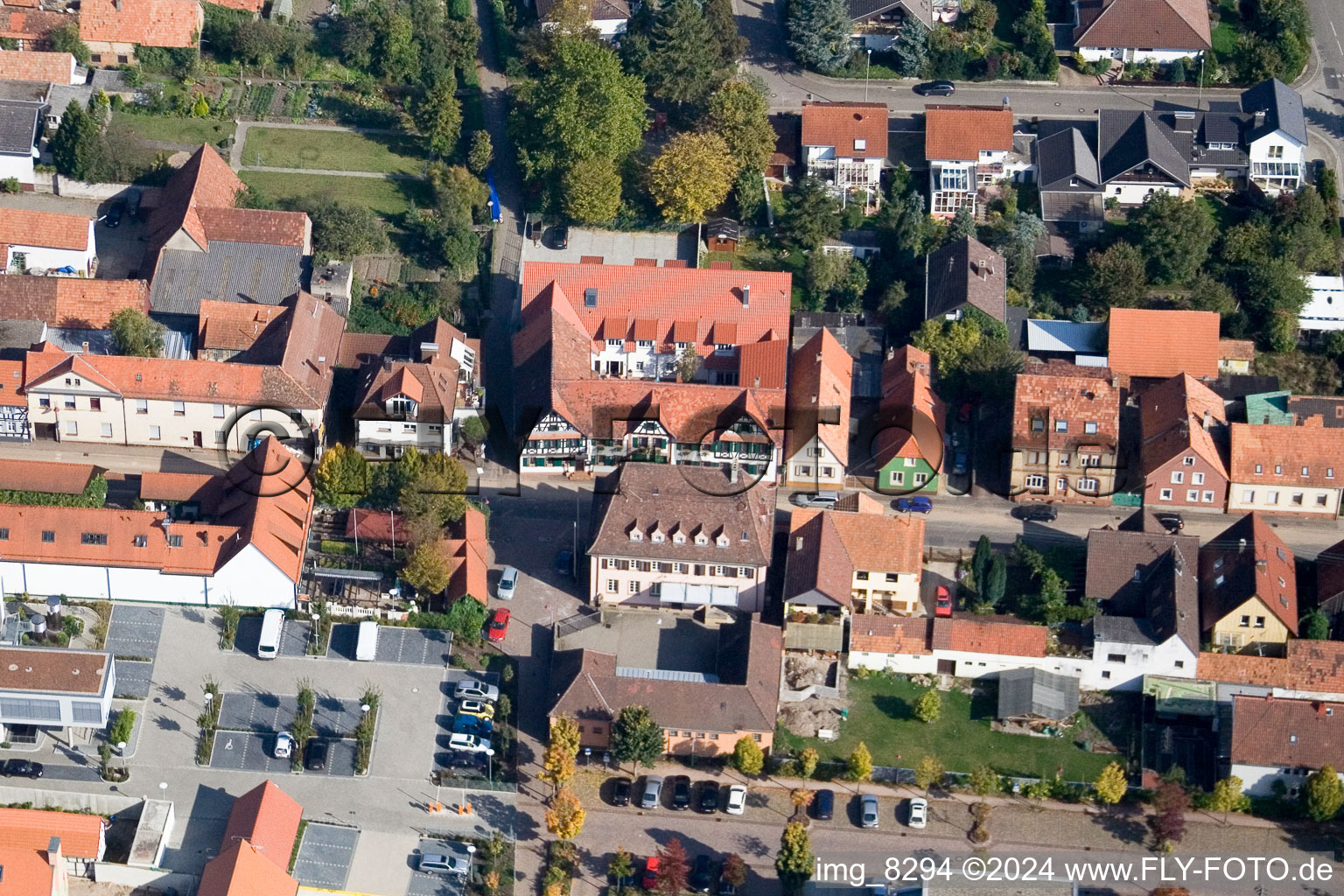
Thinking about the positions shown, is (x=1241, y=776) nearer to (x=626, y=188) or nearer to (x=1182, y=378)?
(x=1182, y=378)

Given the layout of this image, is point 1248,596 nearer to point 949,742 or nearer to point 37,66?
point 949,742

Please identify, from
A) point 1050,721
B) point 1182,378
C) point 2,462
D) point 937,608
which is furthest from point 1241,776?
point 2,462

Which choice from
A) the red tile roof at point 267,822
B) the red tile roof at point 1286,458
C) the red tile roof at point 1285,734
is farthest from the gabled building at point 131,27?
the red tile roof at point 1285,734

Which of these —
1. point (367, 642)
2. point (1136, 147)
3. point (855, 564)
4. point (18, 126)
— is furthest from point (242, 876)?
point (1136, 147)

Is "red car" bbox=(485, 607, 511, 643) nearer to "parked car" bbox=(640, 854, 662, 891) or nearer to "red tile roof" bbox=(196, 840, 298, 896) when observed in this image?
"parked car" bbox=(640, 854, 662, 891)

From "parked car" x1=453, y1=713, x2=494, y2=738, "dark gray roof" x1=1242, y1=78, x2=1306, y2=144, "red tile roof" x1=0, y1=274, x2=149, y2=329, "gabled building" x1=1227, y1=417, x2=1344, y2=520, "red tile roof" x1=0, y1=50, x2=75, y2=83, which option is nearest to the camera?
"parked car" x1=453, y1=713, x2=494, y2=738

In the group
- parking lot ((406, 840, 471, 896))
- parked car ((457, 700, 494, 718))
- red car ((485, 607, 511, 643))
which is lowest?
parking lot ((406, 840, 471, 896))

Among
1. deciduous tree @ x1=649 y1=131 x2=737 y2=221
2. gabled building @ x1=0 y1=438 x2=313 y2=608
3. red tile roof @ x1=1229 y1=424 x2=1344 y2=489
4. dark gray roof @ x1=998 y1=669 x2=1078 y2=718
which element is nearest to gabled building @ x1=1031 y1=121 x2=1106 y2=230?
deciduous tree @ x1=649 y1=131 x2=737 y2=221
